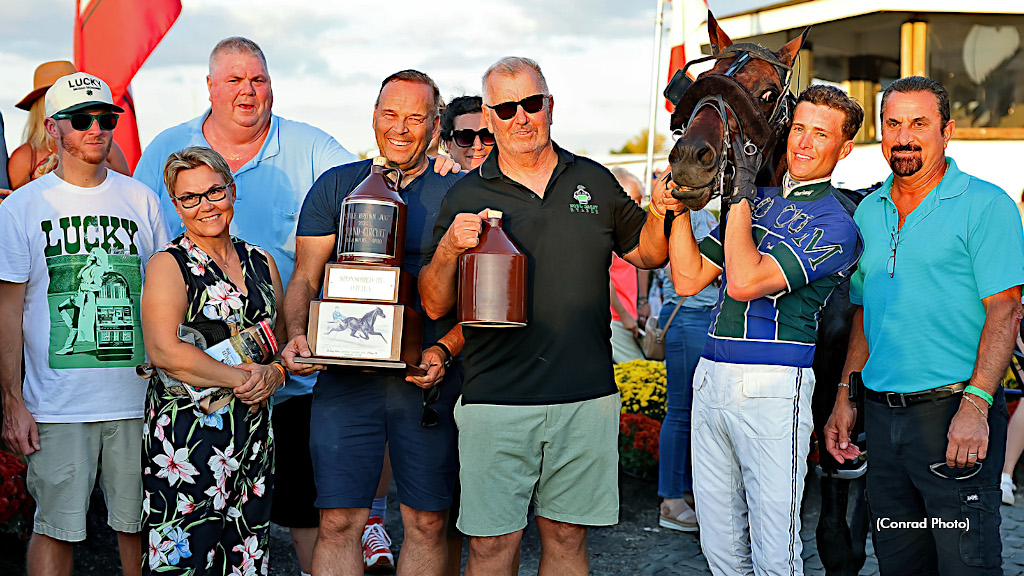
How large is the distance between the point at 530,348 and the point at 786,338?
980 millimetres

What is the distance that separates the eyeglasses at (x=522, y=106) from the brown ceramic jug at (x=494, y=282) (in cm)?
44

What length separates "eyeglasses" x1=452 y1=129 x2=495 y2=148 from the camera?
556 centimetres

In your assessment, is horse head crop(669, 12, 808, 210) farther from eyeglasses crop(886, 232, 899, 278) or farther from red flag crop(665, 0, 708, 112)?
red flag crop(665, 0, 708, 112)

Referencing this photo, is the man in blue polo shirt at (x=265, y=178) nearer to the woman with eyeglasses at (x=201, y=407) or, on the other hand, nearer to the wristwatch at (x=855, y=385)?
the woman with eyeglasses at (x=201, y=407)

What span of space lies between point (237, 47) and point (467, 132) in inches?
61.2

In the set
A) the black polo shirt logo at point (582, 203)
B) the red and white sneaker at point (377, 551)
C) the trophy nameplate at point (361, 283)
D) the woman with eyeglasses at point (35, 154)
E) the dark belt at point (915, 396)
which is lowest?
the red and white sneaker at point (377, 551)

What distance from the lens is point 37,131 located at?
5527mm

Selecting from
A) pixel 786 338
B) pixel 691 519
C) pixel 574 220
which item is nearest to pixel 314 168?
pixel 574 220

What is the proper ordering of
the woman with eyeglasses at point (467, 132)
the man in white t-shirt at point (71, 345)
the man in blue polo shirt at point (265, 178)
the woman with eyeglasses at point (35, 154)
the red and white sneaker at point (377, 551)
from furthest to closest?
the woman with eyeglasses at point (467, 132) → the woman with eyeglasses at point (35, 154) → the red and white sneaker at point (377, 551) → the man in blue polo shirt at point (265, 178) → the man in white t-shirt at point (71, 345)

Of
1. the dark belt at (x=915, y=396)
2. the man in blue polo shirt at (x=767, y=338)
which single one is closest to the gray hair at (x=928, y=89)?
the man in blue polo shirt at (x=767, y=338)

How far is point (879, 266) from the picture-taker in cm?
372

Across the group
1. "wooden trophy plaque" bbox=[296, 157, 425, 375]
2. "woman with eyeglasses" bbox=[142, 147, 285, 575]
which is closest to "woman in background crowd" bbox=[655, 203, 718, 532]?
"wooden trophy plaque" bbox=[296, 157, 425, 375]

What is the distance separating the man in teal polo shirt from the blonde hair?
15.2 feet

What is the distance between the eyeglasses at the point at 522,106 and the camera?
11.5 feet
